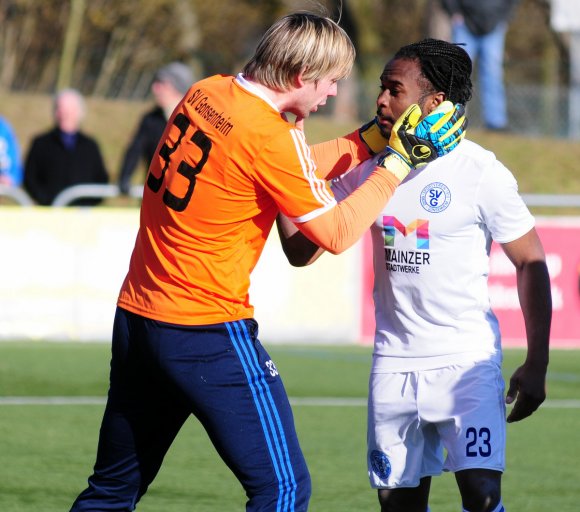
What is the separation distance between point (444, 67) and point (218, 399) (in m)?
1.43

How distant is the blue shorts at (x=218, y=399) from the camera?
409 cm

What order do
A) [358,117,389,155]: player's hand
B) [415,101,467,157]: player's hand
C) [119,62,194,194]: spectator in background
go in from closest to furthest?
[415,101,467,157]: player's hand → [358,117,389,155]: player's hand → [119,62,194,194]: spectator in background

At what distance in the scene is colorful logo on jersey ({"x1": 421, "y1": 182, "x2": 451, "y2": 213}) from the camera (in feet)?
15.0

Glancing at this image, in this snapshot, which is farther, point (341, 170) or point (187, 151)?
point (341, 170)

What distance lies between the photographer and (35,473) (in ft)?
22.3

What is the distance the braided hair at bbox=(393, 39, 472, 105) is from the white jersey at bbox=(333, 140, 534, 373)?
0.63ft

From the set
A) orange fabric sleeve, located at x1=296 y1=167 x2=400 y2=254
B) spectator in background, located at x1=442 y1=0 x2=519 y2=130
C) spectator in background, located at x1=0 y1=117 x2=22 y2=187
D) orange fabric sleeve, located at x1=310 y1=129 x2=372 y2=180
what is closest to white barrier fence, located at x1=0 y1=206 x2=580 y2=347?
spectator in background, located at x1=0 y1=117 x2=22 y2=187

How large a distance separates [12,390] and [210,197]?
5864 millimetres

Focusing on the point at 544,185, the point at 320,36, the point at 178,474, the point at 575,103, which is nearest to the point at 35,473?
the point at 178,474

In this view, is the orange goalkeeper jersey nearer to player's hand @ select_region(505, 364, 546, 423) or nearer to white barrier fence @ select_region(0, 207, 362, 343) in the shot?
player's hand @ select_region(505, 364, 546, 423)

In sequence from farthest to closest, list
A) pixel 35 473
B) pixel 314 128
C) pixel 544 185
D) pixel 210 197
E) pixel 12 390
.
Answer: pixel 314 128 → pixel 544 185 → pixel 12 390 → pixel 35 473 → pixel 210 197

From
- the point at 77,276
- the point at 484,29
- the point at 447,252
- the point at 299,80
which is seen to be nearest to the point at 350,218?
the point at 299,80

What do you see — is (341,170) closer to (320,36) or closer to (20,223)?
(320,36)

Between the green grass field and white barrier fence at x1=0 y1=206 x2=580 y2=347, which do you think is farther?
white barrier fence at x1=0 y1=206 x2=580 y2=347
